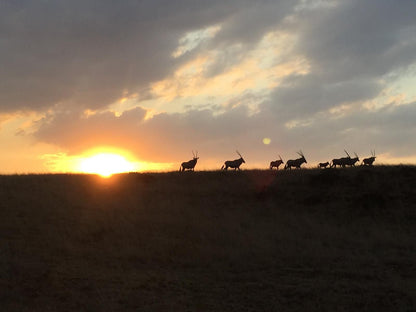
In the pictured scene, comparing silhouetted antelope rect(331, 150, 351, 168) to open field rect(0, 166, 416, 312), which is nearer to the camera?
open field rect(0, 166, 416, 312)

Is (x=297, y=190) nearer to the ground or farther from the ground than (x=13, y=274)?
farther from the ground

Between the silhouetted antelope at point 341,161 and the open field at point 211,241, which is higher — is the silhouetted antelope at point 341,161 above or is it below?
above

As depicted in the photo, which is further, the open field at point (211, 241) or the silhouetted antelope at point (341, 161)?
the silhouetted antelope at point (341, 161)

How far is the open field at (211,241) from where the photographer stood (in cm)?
1562

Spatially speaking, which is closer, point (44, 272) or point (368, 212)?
point (44, 272)

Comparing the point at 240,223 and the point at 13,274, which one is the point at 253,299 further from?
the point at 240,223

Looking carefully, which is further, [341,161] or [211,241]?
[341,161]

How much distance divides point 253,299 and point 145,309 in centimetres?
327

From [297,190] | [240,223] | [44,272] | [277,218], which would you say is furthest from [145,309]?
[297,190]

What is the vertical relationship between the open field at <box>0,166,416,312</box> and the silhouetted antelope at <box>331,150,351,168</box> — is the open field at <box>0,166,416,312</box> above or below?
below

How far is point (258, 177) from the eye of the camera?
37094 mm

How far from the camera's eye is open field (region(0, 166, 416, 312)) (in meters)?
15.6

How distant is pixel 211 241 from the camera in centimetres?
2334

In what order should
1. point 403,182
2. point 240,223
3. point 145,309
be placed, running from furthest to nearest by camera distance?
point 403,182 → point 240,223 → point 145,309
